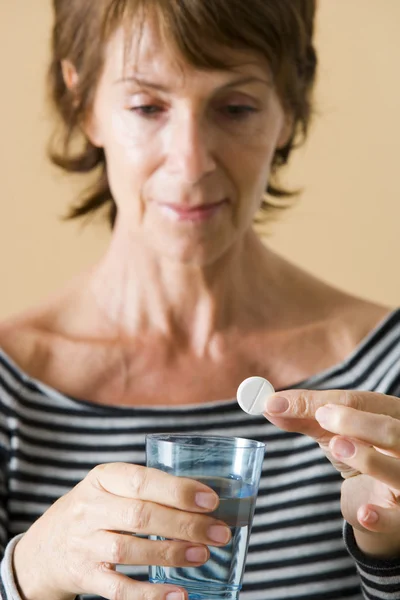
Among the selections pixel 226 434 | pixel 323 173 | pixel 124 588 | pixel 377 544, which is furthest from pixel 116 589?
pixel 323 173

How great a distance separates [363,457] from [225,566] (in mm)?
174

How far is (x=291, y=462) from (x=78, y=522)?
526 mm

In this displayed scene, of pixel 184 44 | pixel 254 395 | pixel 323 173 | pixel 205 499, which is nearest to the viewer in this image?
pixel 205 499

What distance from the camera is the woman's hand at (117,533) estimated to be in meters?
0.87

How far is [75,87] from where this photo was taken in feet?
4.98

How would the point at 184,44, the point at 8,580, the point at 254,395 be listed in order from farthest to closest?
the point at 184,44 → the point at 8,580 → the point at 254,395

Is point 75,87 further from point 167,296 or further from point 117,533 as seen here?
point 117,533

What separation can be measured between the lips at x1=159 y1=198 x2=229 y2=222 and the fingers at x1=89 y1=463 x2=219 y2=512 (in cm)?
52

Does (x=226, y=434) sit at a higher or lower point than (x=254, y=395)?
lower

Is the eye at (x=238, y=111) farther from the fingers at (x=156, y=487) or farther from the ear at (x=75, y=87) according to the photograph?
the fingers at (x=156, y=487)

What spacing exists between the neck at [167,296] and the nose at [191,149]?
0.83 ft

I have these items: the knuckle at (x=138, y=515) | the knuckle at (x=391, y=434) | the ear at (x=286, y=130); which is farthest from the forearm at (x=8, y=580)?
the ear at (x=286, y=130)

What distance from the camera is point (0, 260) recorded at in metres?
2.15

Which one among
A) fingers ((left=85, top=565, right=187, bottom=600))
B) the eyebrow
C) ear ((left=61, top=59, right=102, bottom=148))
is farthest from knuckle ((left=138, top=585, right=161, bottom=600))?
ear ((left=61, top=59, right=102, bottom=148))
